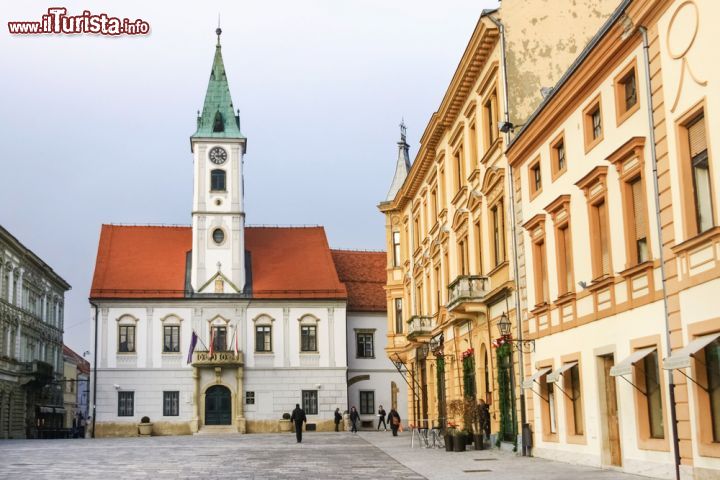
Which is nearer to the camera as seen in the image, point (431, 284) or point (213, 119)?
point (431, 284)

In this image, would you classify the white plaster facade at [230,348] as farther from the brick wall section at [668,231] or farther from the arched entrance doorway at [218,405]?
the brick wall section at [668,231]

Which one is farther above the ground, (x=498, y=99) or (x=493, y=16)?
(x=493, y=16)

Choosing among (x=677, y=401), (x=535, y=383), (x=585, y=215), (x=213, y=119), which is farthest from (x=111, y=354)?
(x=677, y=401)

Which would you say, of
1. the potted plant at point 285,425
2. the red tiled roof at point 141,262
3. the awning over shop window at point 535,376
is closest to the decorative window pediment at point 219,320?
the red tiled roof at point 141,262

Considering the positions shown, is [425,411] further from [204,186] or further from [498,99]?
[204,186]

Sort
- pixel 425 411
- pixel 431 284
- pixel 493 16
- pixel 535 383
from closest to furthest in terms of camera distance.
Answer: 1. pixel 535 383
2. pixel 493 16
3. pixel 431 284
4. pixel 425 411

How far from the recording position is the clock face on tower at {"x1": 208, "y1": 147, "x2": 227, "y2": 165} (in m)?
61.7

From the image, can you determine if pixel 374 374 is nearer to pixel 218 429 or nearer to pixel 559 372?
pixel 218 429

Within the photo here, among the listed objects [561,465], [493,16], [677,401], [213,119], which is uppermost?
[213,119]

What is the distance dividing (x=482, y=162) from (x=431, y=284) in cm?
1200

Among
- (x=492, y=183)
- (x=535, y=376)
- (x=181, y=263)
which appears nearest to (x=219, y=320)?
(x=181, y=263)

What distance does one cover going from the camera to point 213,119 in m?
62.7

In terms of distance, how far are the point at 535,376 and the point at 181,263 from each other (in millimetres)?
41502

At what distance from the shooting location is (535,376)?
945 inches
